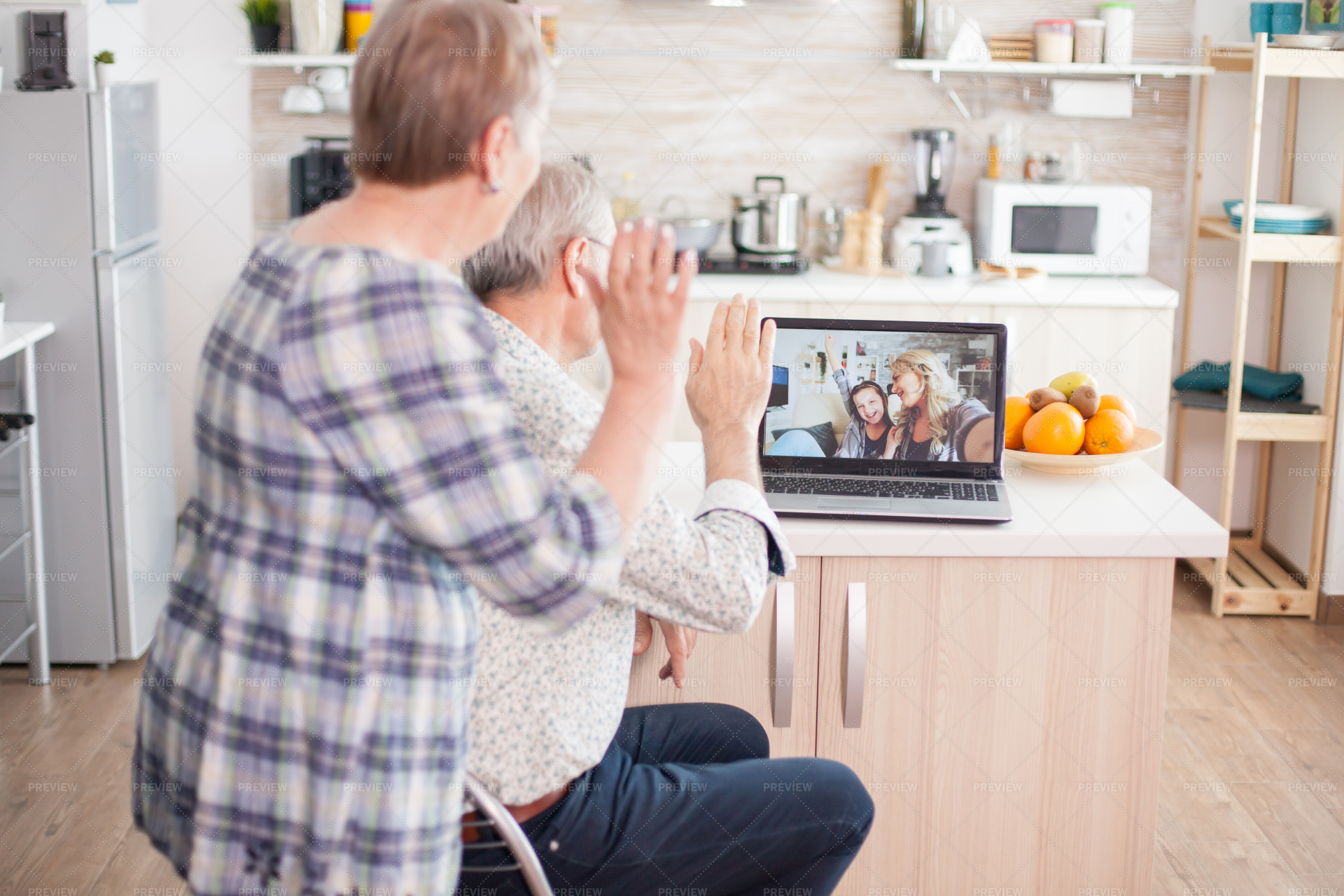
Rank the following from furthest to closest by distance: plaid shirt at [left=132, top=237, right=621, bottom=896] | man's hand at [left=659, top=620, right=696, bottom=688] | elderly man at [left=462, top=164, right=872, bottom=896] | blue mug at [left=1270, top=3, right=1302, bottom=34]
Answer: blue mug at [left=1270, top=3, right=1302, bottom=34] → man's hand at [left=659, top=620, right=696, bottom=688] → elderly man at [left=462, top=164, right=872, bottom=896] → plaid shirt at [left=132, top=237, right=621, bottom=896]

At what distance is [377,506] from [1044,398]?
1299 mm

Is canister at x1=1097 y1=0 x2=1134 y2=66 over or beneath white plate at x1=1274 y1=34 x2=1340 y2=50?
over

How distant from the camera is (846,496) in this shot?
1.69 m

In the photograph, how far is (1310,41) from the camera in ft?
10.2

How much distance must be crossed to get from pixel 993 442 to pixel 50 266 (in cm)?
213

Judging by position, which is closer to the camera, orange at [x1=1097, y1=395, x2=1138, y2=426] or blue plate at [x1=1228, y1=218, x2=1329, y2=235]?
orange at [x1=1097, y1=395, x2=1138, y2=426]

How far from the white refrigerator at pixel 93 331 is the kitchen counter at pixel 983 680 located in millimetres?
1572

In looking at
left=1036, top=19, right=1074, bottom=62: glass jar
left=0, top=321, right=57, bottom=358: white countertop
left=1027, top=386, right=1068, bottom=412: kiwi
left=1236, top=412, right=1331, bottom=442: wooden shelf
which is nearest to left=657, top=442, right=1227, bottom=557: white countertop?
left=1027, top=386, right=1068, bottom=412: kiwi

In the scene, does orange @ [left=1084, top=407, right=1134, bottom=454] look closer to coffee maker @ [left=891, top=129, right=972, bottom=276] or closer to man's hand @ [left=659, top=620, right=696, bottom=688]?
man's hand @ [left=659, top=620, right=696, bottom=688]

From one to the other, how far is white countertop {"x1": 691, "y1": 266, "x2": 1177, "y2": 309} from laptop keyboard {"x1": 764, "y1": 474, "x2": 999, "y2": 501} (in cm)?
170

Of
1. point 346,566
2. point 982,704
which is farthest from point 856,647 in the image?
point 346,566

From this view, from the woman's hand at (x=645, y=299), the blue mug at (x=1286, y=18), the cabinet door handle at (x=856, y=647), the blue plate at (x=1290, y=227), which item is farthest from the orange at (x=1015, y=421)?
the blue mug at (x=1286, y=18)

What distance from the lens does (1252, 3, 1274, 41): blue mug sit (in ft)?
10.9

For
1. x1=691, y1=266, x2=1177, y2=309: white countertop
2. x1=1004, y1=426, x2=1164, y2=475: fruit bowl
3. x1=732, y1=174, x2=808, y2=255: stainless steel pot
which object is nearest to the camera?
x1=1004, y1=426, x2=1164, y2=475: fruit bowl
